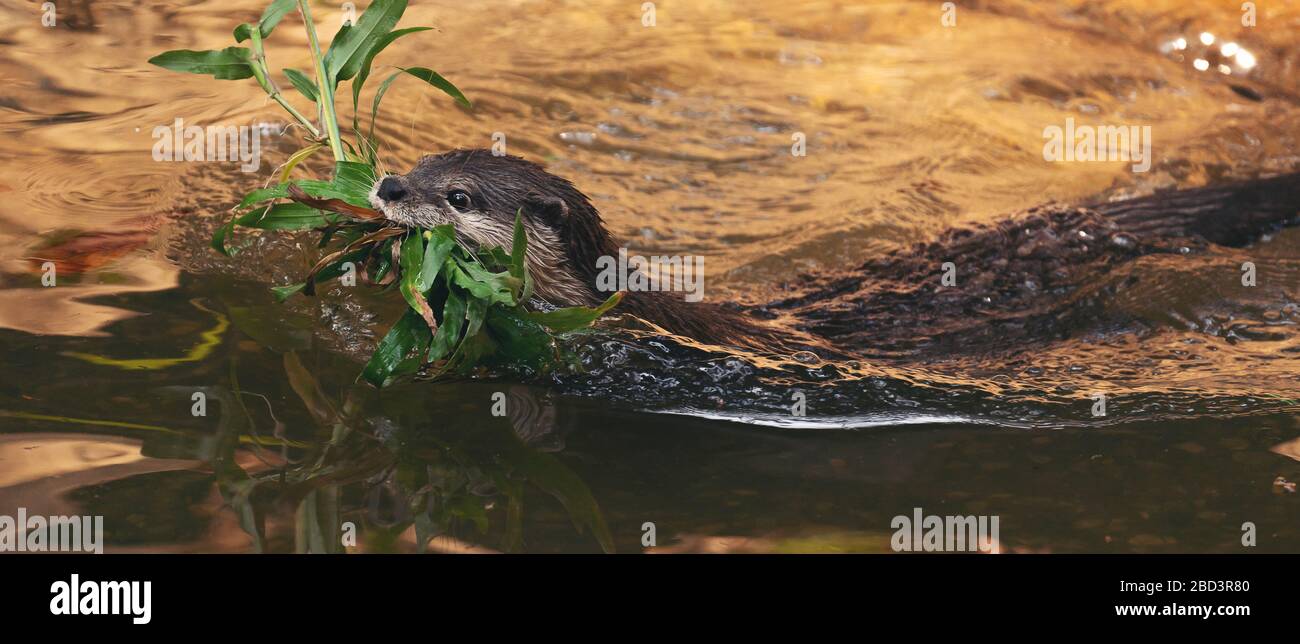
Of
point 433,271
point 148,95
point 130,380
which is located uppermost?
point 148,95

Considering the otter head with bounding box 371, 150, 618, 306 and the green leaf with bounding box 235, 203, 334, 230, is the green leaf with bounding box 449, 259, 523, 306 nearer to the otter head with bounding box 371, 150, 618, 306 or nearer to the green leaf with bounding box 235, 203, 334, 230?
the otter head with bounding box 371, 150, 618, 306

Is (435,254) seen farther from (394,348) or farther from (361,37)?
(361,37)

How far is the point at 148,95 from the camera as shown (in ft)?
17.3

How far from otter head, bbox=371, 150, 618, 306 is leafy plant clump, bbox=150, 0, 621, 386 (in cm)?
6

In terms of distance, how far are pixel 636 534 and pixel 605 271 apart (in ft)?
3.65

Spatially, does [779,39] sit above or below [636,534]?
above

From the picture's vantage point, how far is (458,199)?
10.1ft

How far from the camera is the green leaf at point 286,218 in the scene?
277 centimetres

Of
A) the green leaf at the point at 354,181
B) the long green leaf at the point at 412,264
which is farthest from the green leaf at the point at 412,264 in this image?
the green leaf at the point at 354,181

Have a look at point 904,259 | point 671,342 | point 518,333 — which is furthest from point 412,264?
point 904,259

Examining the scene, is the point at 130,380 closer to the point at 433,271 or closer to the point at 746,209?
the point at 433,271

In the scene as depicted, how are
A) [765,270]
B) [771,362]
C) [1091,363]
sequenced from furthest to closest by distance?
[765,270] → [1091,363] → [771,362]

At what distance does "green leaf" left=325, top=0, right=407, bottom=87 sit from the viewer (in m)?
2.92

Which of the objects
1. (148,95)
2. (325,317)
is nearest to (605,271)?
A: (325,317)
